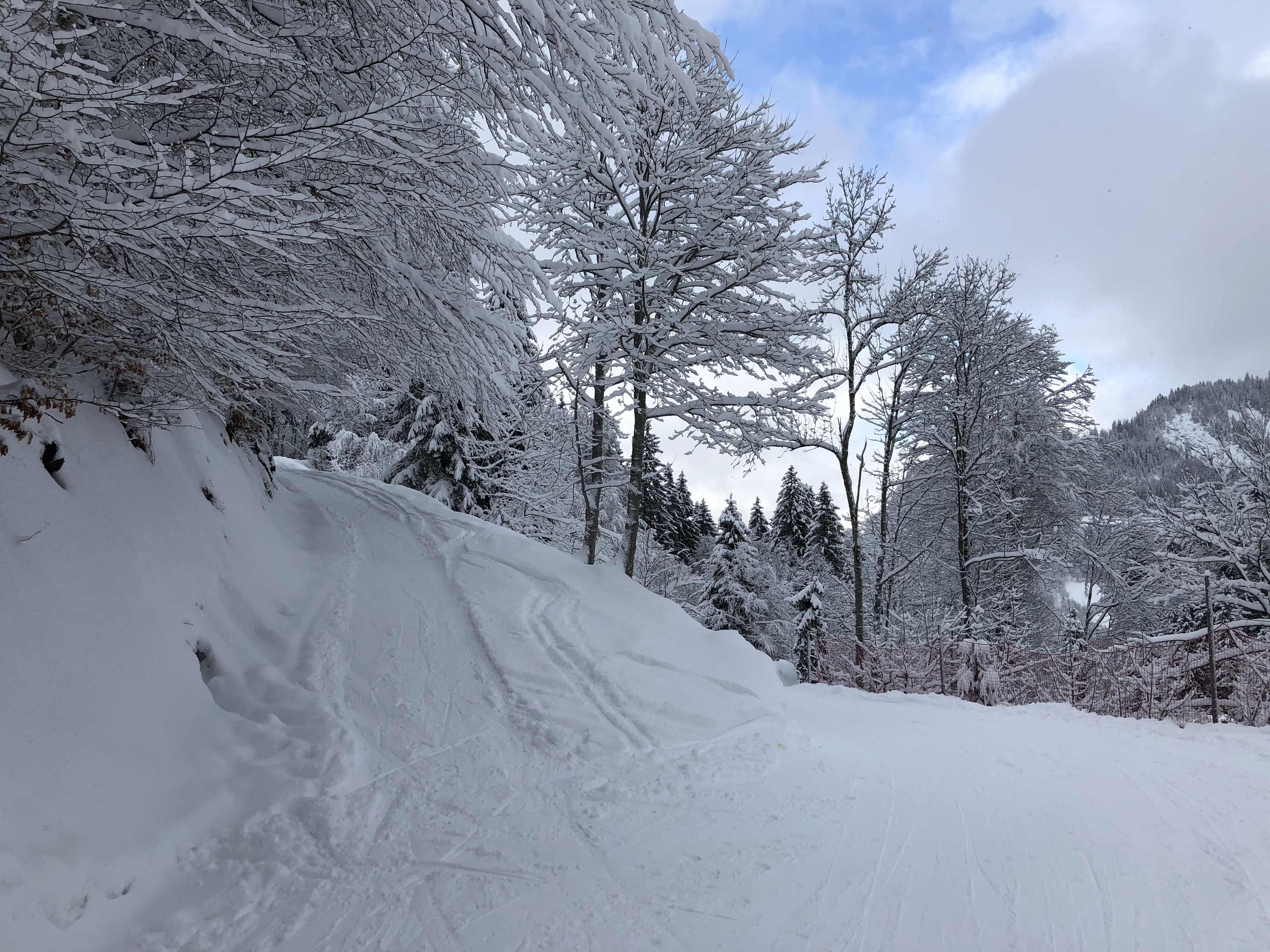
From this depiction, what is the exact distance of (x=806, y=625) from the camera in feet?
72.2

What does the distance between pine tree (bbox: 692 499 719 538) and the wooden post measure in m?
35.0

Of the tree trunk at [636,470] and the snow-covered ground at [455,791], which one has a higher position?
the tree trunk at [636,470]

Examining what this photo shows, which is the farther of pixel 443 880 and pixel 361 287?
pixel 361 287

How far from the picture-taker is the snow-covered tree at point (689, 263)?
905 centimetres

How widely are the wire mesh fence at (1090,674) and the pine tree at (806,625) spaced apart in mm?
7385

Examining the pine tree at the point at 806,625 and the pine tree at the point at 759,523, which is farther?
the pine tree at the point at 759,523

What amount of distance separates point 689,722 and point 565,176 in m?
8.38

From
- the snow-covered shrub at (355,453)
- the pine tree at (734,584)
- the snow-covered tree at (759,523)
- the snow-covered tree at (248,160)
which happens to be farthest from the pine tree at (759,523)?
the snow-covered tree at (248,160)

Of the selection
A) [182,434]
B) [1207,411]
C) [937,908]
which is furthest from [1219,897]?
[1207,411]

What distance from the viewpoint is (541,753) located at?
465 cm

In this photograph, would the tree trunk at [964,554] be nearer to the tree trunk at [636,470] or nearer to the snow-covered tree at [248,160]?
the tree trunk at [636,470]

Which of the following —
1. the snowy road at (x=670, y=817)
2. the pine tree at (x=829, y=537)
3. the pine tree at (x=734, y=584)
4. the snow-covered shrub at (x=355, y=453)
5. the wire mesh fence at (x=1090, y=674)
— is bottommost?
the snowy road at (x=670, y=817)

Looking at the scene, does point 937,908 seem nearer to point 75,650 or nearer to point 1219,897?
point 1219,897

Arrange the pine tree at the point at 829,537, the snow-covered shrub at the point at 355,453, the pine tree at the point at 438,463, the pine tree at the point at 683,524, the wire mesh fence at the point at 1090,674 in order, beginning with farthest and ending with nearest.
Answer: the pine tree at the point at 683,524 → the pine tree at the point at 829,537 → the snow-covered shrub at the point at 355,453 → the pine tree at the point at 438,463 → the wire mesh fence at the point at 1090,674
